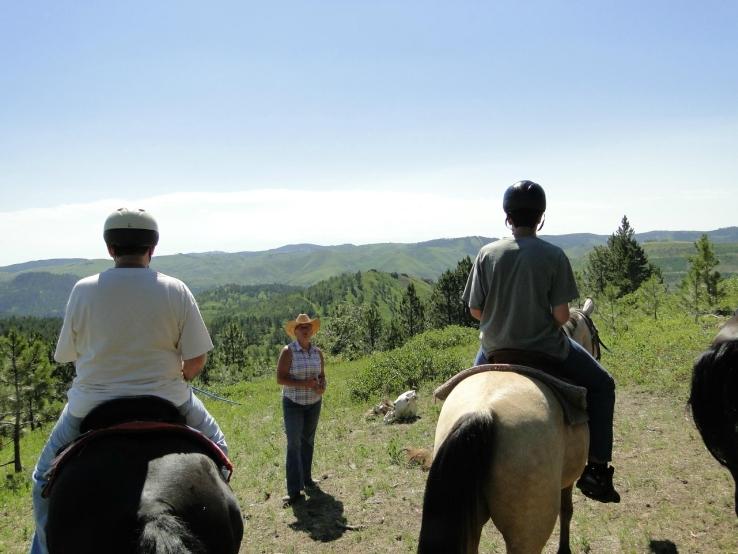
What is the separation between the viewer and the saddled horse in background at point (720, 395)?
13.4 ft

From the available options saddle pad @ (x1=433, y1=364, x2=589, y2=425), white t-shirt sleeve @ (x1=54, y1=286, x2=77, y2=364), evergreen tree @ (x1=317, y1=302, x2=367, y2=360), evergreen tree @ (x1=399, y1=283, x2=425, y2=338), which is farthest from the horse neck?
evergreen tree @ (x1=399, y1=283, x2=425, y2=338)

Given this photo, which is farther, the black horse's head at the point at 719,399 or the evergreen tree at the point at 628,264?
the evergreen tree at the point at 628,264

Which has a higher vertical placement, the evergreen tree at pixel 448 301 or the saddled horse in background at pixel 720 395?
the saddled horse in background at pixel 720 395

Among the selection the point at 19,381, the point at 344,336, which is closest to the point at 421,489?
the point at 19,381

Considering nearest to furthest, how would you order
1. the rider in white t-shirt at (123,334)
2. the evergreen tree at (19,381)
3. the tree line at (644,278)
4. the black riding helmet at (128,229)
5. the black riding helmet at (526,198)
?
the rider in white t-shirt at (123,334)
the black riding helmet at (128,229)
the black riding helmet at (526,198)
the evergreen tree at (19,381)
the tree line at (644,278)

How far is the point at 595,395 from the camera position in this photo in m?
4.11

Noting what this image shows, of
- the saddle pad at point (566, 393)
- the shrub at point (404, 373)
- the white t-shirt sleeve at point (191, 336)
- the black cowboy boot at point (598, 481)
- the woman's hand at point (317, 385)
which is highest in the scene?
the white t-shirt sleeve at point (191, 336)

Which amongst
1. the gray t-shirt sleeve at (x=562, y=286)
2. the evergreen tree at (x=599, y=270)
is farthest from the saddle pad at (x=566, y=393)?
the evergreen tree at (x=599, y=270)

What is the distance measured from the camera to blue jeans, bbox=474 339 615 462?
404 centimetres

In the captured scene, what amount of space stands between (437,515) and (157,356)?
82.8 inches

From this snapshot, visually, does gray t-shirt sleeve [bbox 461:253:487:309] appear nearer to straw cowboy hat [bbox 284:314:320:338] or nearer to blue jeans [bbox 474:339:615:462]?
blue jeans [bbox 474:339:615:462]

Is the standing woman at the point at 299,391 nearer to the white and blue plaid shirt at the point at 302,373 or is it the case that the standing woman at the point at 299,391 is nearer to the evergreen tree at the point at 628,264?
the white and blue plaid shirt at the point at 302,373

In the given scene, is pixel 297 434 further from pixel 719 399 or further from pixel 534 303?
pixel 719 399

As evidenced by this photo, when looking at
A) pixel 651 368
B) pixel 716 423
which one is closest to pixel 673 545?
pixel 716 423
